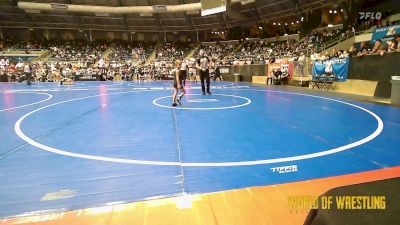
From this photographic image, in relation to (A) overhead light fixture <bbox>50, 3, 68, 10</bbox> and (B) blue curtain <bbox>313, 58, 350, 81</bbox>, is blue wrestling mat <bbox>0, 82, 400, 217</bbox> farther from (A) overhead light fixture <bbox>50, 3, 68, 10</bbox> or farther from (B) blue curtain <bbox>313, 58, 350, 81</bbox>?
(A) overhead light fixture <bbox>50, 3, 68, 10</bbox>

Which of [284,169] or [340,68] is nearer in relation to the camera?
[284,169]

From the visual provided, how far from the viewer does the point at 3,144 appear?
507 centimetres

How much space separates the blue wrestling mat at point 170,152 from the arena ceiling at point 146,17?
26586 millimetres

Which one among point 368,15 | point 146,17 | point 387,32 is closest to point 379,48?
point 387,32

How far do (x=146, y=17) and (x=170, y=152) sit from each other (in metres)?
40.6

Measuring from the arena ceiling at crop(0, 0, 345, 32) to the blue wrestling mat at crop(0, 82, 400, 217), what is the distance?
1047 inches

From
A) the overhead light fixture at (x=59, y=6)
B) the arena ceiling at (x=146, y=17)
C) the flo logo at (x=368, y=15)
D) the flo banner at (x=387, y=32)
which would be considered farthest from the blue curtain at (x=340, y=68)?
the overhead light fixture at (x=59, y=6)

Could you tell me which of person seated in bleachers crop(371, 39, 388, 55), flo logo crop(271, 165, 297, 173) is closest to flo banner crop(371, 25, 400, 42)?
person seated in bleachers crop(371, 39, 388, 55)

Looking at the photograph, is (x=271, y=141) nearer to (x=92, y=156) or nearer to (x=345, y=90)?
(x=92, y=156)

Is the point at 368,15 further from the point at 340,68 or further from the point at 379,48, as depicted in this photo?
the point at 379,48

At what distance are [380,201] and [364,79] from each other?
1335 centimetres

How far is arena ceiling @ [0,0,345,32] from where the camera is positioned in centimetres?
3356

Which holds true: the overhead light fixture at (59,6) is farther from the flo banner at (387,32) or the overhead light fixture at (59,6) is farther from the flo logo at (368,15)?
the flo banner at (387,32)

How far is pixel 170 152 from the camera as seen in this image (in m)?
4.63
